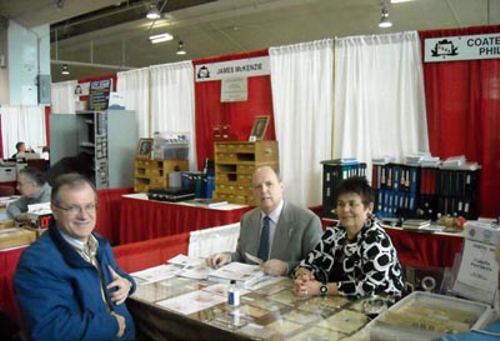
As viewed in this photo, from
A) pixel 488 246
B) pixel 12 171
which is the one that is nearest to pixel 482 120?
pixel 488 246

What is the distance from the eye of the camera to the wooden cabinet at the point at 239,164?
527 cm

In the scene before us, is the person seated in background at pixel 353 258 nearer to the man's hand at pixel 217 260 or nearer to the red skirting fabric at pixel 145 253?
the man's hand at pixel 217 260

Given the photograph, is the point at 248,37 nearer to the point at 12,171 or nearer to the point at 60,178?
the point at 12,171

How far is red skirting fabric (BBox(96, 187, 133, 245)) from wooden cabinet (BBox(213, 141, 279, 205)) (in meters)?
1.73

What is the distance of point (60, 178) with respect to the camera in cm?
203

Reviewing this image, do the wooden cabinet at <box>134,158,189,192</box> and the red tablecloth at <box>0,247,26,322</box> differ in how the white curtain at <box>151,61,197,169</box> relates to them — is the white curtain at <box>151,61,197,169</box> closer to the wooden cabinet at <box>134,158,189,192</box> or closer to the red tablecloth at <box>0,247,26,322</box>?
the wooden cabinet at <box>134,158,189,192</box>

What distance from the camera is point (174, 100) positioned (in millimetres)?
6684

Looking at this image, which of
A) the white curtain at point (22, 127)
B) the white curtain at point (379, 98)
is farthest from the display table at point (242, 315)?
the white curtain at point (22, 127)

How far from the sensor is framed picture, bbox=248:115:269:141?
550cm

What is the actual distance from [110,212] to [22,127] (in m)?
4.48

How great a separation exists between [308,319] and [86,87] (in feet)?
23.2

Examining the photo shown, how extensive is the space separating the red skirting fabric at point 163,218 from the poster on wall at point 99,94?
5.40ft

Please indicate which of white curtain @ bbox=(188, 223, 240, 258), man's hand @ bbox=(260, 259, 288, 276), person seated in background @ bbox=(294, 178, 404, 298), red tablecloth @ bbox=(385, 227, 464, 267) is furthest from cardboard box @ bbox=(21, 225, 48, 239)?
red tablecloth @ bbox=(385, 227, 464, 267)

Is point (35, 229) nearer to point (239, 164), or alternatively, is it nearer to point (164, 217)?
point (164, 217)
